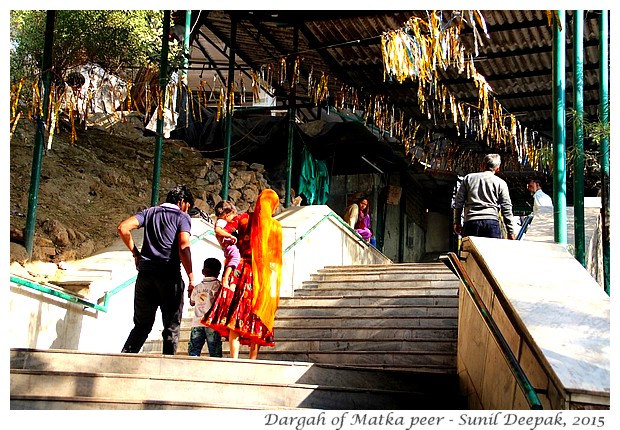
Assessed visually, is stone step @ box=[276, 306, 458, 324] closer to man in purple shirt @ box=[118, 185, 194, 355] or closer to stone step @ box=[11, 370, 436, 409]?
man in purple shirt @ box=[118, 185, 194, 355]

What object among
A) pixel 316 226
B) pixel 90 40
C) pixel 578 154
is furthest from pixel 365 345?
pixel 90 40

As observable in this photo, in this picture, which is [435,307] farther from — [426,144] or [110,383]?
[426,144]

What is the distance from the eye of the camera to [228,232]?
6.38 m

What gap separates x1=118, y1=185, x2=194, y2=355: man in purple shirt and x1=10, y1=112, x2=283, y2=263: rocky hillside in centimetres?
295

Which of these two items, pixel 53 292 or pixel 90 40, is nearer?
pixel 53 292

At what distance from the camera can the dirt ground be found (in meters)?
9.98

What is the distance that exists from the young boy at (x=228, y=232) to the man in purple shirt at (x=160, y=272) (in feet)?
1.22

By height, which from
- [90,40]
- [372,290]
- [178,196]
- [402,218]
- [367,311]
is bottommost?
[367,311]

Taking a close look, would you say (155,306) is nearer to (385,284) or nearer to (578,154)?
(385,284)

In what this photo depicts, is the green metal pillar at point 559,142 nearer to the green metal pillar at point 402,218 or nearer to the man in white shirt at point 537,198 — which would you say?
the man in white shirt at point 537,198

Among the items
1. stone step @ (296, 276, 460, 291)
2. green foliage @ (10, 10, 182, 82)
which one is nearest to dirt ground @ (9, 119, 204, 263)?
green foliage @ (10, 10, 182, 82)

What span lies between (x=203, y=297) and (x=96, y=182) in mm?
7020

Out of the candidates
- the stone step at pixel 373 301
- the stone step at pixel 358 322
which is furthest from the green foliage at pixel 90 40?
the stone step at pixel 358 322
